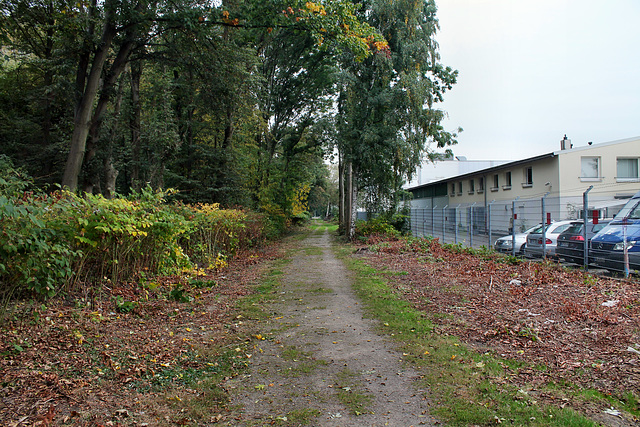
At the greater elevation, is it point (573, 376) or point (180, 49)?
point (180, 49)

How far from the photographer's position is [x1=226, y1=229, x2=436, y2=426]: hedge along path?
3.43m

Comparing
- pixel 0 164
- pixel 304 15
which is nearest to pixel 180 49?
pixel 304 15

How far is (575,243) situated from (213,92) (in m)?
11.6

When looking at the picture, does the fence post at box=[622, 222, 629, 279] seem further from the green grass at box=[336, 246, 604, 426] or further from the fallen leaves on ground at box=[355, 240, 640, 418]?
the green grass at box=[336, 246, 604, 426]

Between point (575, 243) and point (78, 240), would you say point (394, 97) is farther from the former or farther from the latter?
point (78, 240)

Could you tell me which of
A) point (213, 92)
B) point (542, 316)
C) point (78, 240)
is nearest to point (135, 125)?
point (213, 92)

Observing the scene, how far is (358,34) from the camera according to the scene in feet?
40.6

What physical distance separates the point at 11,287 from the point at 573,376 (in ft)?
19.6

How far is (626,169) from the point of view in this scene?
2355 centimetres

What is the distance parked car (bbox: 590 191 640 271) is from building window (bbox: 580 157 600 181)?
15.0 m

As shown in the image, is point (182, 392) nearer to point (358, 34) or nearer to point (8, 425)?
point (8, 425)

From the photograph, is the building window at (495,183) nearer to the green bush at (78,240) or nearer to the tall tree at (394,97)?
the tall tree at (394,97)

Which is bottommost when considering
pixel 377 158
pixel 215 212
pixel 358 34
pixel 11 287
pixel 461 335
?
pixel 461 335

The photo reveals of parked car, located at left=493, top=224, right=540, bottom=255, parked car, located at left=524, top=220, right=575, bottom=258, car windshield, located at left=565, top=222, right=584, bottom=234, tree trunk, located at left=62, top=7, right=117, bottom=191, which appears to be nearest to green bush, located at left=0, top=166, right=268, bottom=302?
tree trunk, located at left=62, top=7, right=117, bottom=191
